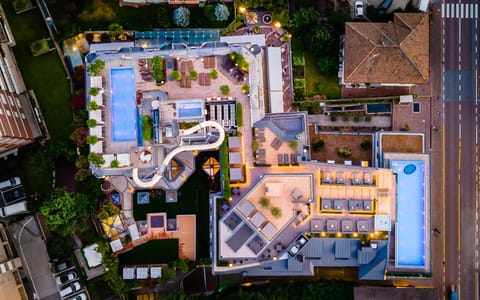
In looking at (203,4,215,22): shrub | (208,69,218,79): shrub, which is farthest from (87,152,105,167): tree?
(203,4,215,22): shrub

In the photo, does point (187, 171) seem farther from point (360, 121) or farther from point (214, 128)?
point (360, 121)

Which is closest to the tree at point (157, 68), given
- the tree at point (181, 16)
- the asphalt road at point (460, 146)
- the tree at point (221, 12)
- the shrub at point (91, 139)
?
the tree at point (181, 16)

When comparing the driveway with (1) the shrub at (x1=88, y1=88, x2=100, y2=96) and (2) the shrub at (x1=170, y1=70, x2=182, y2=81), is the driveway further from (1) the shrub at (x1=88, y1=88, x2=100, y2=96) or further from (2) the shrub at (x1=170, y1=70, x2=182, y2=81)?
(2) the shrub at (x1=170, y1=70, x2=182, y2=81)

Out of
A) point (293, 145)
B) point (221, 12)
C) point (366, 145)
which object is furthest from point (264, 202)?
point (221, 12)

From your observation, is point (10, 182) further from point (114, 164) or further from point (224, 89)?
point (224, 89)

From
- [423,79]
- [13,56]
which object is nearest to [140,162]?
[13,56]
